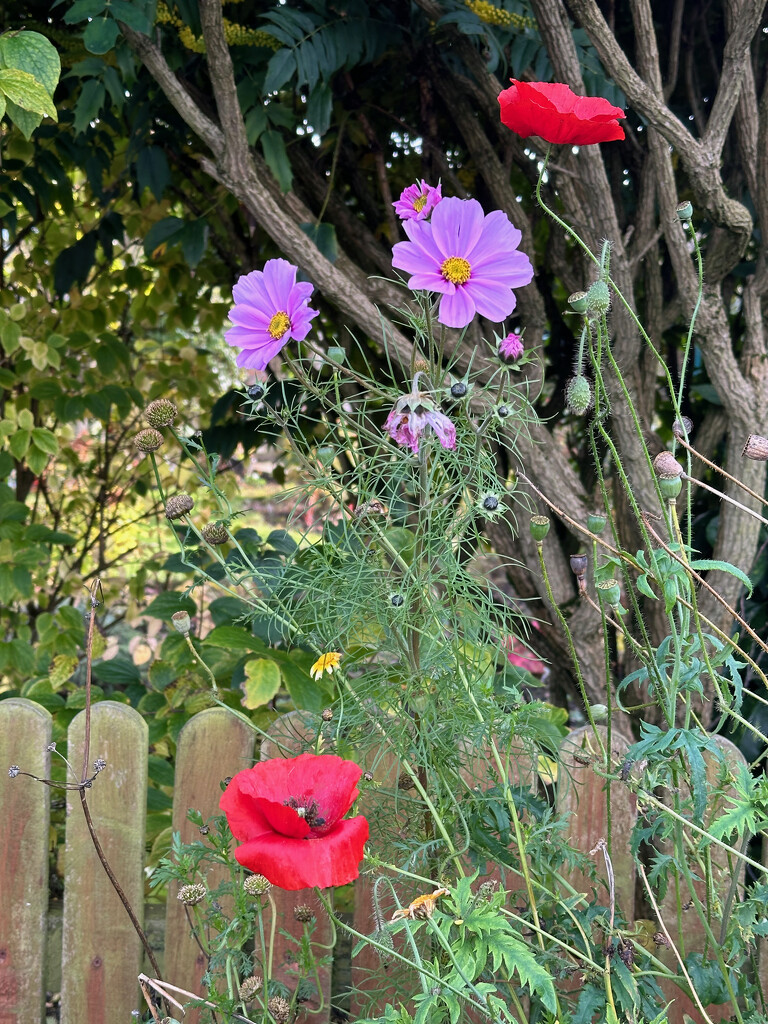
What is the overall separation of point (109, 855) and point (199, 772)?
19 cm

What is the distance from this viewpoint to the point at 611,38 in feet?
4.79

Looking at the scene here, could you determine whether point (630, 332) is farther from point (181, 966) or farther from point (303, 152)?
point (181, 966)

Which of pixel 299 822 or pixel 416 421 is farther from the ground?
pixel 416 421

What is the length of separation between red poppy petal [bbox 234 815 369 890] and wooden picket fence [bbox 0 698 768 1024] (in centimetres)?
59

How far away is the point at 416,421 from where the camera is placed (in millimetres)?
787

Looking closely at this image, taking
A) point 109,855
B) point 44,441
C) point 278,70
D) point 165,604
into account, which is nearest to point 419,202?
point 278,70

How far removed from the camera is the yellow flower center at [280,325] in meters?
0.94

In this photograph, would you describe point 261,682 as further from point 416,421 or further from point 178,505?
point 416,421

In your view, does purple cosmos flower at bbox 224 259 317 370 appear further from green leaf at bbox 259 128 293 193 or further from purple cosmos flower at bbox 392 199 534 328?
green leaf at bbox 259 128 293 193

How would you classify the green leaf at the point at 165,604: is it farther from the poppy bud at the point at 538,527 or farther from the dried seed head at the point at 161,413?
the poppy bud at the point at 538,527

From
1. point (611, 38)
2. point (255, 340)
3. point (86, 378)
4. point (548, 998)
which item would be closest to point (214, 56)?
point (611, 38)

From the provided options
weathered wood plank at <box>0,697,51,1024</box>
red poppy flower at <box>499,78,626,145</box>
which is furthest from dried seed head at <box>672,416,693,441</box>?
weathered wood plank at <box>0,697,51,1024</box>

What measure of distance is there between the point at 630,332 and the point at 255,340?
949mm

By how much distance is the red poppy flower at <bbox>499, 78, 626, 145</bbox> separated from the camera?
2.69ft
